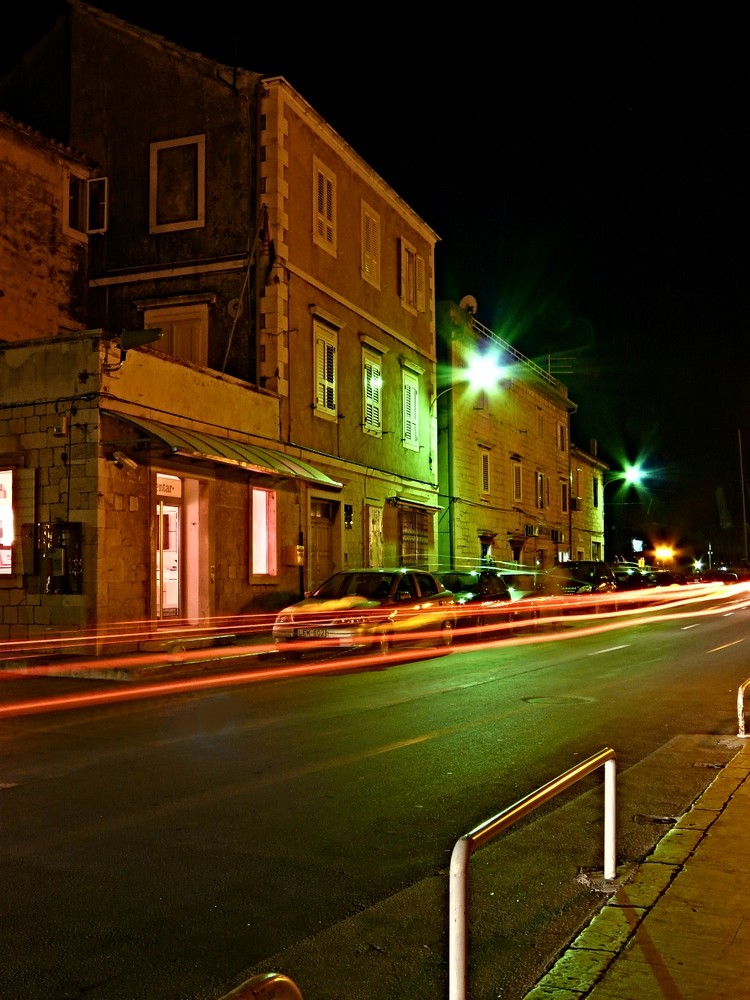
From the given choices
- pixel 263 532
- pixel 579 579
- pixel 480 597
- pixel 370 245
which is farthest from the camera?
pixel 579 579

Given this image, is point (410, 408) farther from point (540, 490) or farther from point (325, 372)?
point (540, 490)

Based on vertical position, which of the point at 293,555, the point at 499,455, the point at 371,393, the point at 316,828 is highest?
the point at 371,393

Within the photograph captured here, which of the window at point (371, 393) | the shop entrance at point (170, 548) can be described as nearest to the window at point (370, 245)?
the window at point (371, 393)

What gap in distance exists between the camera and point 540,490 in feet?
149

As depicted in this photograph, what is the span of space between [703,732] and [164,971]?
7.19 metres

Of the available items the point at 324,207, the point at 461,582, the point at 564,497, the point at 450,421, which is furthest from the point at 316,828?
the point at 564,497

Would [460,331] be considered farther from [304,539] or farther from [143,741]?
[143,741]

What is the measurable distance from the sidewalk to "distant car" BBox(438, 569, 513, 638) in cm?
1686

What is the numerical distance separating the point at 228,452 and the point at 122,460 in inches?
92.5

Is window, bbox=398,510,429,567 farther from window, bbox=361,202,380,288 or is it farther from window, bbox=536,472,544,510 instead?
window, bbox=536,472,544,510

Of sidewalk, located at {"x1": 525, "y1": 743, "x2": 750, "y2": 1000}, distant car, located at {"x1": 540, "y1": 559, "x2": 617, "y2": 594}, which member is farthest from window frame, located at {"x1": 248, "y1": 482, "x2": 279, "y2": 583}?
sidewalk, located at {"x1": 525, "y1": 743, "x2": 750, "y2": 1000}

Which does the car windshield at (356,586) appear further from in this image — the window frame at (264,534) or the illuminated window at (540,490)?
the illuminated window at (540,490)

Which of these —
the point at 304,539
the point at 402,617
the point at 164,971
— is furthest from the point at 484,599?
the point at 164,971

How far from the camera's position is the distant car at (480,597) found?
2298cm
